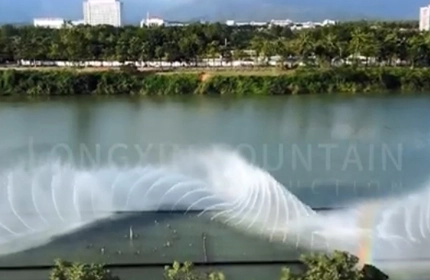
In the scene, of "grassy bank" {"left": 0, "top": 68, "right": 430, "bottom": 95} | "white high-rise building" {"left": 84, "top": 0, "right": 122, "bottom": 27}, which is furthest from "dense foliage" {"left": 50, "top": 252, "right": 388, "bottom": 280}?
"white high-rise building" {"left": 84, "top": 0, "right": 122, "bottom": 27}

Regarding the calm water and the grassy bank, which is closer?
the calm water

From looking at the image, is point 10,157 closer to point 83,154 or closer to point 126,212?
point 83,154

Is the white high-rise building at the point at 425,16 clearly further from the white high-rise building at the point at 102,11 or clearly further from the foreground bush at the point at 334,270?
the foreground bush at the point at 334,270

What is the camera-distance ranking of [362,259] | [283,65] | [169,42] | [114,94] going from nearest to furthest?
[362,259] → [114,94] → [283,65] → [169,42]

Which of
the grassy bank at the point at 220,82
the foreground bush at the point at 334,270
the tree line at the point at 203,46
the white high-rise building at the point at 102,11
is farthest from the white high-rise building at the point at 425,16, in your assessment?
the foreground bush at the point at 334,270

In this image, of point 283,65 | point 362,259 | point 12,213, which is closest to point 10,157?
point 12,213

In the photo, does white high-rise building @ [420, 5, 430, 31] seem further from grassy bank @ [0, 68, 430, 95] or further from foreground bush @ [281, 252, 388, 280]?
foreground bush @ [281, 252, 388, 280]
